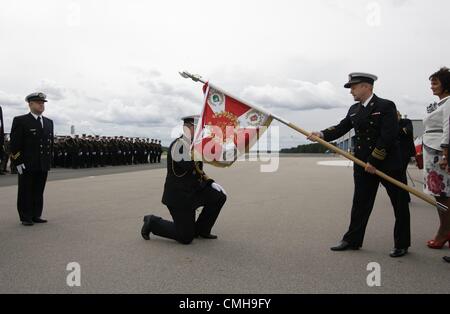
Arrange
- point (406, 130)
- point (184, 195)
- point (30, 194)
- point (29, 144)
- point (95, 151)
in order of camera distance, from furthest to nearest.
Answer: point (95, 151) < point (406, 130) < point (29, 144) < point (30, 194) < point (184, 195)

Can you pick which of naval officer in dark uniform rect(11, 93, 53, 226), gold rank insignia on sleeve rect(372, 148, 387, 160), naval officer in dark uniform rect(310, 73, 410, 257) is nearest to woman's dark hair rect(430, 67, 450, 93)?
naval officer in dark uniform rect(310, 73, 410, 257)

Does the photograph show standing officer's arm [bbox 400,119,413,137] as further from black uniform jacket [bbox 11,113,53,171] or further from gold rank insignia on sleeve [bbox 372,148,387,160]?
black uniform jacket [bbox 11,113,53,171]

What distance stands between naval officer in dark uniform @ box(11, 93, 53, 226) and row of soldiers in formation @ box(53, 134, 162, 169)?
17.5 m

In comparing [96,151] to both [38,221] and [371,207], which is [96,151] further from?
[371,207]

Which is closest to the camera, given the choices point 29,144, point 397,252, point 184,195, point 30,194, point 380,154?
point 380,154

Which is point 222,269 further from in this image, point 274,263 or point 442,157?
point 442,157

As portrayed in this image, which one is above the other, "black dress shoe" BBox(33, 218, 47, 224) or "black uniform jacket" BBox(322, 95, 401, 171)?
"black uniform jacket" BBox(322, 95, 401, 171)

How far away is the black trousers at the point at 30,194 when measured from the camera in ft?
22.9

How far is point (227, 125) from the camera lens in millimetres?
5707

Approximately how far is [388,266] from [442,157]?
150 centimetres

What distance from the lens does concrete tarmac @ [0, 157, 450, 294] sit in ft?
13.2

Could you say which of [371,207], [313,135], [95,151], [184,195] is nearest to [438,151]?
[371,207]

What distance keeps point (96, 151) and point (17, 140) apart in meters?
19.6
